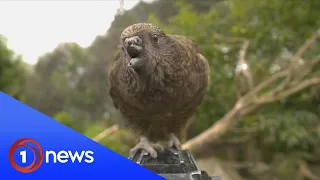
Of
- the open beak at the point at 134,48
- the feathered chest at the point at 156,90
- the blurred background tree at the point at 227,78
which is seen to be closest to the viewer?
the open beak at the point at 134,48

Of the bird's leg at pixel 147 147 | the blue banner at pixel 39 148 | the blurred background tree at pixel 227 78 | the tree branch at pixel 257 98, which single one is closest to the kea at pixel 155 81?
the bird's leg at pixel 147 147

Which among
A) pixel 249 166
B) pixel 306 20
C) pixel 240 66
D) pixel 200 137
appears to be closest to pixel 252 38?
pixel 240 66

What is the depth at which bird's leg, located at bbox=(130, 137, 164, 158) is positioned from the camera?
126 cm

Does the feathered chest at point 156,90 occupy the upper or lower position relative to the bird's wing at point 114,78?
lower

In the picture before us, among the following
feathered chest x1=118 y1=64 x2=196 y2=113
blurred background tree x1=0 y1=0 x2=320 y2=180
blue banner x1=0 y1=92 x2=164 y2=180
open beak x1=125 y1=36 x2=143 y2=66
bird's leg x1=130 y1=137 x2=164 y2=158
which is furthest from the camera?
blurred background tree x1=0 y1=0 x2=320 y2=180

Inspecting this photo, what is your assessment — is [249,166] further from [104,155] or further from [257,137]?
[104,155]

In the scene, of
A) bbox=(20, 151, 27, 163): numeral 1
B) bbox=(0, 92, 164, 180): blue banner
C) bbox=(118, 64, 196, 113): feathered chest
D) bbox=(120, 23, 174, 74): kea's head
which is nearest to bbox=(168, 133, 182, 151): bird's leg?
bbox=(118, 64, 196, 113): feathered chest

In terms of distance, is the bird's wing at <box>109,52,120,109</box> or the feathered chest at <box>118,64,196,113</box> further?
the bird's wing at <box>109,52,120,109</box>

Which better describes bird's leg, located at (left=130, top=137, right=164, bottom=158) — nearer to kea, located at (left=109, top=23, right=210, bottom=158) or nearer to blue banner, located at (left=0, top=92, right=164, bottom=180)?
kea, located at (left=109, top=23, right=210, bottom=158)

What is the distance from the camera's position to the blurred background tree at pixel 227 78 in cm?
302

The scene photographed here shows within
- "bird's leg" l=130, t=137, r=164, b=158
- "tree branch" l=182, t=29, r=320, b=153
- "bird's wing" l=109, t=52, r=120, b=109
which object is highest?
"tree branch" l=182, t=29, r=320, b=153

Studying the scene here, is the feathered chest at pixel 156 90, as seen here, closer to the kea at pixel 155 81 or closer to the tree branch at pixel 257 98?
the kea at pixel 155 81

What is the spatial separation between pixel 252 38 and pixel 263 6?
36 cm

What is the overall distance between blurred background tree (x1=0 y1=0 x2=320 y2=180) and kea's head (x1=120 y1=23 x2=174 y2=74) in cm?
176
